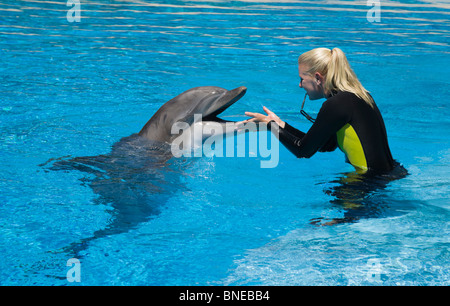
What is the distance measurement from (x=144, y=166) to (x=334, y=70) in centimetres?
186

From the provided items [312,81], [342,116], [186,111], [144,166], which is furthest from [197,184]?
[342,116]

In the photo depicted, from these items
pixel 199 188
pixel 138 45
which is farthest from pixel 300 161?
pixel 138 45

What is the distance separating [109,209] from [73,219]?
0.30 metres

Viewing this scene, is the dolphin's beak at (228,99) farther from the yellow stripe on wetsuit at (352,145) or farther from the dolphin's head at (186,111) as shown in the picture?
the yellow stripe on wetsuit at (352,145)

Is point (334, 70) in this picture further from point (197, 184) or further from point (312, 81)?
point (197, 184)

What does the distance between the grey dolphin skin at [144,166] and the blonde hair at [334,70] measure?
75cm

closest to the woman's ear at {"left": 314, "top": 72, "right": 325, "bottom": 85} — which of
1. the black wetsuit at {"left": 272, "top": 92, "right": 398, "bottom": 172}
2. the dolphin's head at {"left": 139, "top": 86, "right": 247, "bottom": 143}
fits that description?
the black wetsuit at {"left": 272, "top": 92, "right": 398, "bottom": 172}

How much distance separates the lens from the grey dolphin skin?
4.64 metres

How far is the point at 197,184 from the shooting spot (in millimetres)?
5242

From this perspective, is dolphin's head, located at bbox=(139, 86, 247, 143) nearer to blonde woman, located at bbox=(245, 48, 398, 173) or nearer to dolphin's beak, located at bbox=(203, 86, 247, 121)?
dolphin's beak, located at bbox=(203, 86, 247, 121)

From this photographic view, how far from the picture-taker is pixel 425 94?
8586 millimetres

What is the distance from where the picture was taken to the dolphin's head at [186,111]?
5.18 meters
